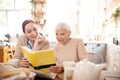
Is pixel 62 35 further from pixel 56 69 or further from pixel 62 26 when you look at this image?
pixel 56 69

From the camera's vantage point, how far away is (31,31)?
5.56 feet

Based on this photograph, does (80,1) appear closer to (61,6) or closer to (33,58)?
(61,6)

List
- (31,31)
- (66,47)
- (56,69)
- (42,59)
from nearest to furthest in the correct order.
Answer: (42,59) → (56,69) → (31,31) → (66,47)

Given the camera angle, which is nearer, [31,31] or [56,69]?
[56,69]

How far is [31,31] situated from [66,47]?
36 centimetres

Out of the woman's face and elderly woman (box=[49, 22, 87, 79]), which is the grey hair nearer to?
elderly woman (box=[49, 22, 87, 79])

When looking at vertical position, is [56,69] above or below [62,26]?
below

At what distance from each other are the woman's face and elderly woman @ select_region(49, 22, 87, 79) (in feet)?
0.67

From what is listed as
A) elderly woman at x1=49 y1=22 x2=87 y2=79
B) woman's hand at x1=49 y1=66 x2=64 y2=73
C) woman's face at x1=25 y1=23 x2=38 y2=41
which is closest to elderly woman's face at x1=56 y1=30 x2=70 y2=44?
elderly woman at x1=49 y1=22 x2=87 y2=79

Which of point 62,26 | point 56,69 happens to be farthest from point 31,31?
point 56,69

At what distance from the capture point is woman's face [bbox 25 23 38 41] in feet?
5.54

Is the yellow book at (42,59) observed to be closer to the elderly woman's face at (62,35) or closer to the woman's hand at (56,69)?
the woman's hand at (56,69)

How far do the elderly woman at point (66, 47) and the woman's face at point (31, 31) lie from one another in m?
0.21

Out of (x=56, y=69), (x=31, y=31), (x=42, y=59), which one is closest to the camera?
(x=42, y=59)
